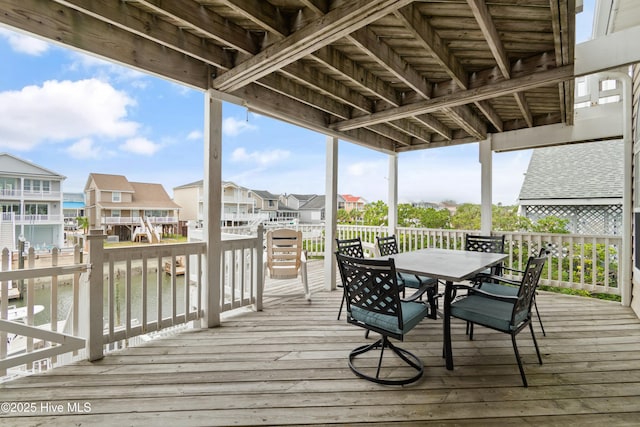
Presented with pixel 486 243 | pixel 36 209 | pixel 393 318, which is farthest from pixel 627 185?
pixel 36 209

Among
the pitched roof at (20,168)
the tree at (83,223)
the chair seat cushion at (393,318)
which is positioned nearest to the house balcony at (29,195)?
the pitched roof at (20,168)

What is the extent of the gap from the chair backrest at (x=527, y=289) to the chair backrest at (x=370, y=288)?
889 millimetres

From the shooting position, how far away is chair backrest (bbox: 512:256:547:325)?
2.05 metres

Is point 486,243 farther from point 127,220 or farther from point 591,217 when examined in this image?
point 127,220

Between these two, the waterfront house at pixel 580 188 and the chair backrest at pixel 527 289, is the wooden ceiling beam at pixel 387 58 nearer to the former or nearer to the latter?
the chair backrest at pixel 527 289

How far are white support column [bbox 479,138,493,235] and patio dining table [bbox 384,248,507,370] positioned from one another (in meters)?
1.91

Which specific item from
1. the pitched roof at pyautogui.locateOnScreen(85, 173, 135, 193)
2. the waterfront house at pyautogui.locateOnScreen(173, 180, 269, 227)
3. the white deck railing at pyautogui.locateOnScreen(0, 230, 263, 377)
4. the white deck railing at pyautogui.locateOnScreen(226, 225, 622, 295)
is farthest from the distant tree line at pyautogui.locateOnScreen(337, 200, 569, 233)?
the pitched roof at pyautogui.locateOnScreen(85, 173, 135, 193)

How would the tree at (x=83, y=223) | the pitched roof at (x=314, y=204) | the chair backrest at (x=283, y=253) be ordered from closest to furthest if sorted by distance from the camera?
the tree at (x=83, y=223), the chair backrest at (x=283, y=253), the pitched roof at (x=314, y=204)

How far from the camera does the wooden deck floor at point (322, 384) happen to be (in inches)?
67.9

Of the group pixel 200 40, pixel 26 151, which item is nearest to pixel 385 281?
pixel 200 40

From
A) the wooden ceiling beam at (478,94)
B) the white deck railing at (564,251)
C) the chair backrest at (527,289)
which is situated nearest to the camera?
the chair backrest at (527,289)

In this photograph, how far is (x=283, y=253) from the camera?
3.92 metres

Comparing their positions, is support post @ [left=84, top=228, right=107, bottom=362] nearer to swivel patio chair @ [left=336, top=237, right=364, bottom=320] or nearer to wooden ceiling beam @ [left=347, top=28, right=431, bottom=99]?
swivel patio chair @ [left=336, top=237, right=364, bottom=320]

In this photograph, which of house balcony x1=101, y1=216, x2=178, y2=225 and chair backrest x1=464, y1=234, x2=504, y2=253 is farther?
chair backrest x1=464, y1=234, x2=504, y2=253
